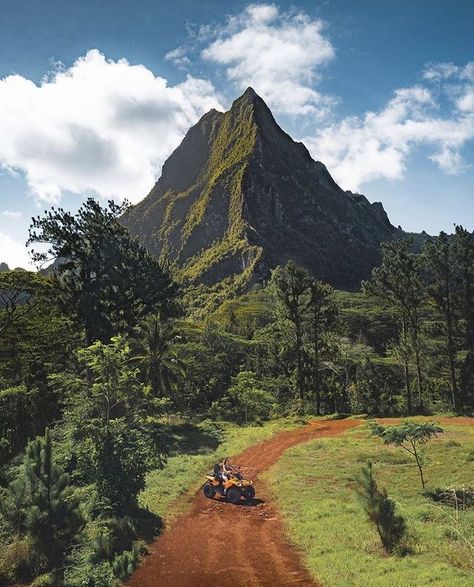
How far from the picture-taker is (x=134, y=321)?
42781 millimetres

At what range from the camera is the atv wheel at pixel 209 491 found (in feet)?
68.1

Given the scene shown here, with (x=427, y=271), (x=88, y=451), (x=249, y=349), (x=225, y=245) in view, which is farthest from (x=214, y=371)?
(x=225, y=245)

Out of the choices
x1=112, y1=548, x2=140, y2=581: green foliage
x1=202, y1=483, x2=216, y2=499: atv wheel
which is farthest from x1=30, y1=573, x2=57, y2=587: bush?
x1=202, y1=483, x2=216, y2=499: atv wheel

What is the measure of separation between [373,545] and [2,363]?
22.6 m

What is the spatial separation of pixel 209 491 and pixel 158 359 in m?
21.9

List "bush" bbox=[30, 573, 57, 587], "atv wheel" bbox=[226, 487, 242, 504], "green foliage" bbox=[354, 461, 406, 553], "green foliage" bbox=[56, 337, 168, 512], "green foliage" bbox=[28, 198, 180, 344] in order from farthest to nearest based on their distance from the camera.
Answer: "green foliage" bbox=[28, 198, 180, 344], "atv wheel" bbox=[226, 487, 242, 504], "green foliage" bbox=[56, 337, 168, 512], "green foliage" bbox=[354, 461, 406, 553], "bush" bbox=[30, 573, 57, 587]

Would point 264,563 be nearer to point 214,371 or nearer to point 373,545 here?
point 373,545

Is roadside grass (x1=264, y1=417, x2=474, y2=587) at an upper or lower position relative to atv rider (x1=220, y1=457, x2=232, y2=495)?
lower

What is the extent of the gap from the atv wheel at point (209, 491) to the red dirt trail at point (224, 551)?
0.86 feet

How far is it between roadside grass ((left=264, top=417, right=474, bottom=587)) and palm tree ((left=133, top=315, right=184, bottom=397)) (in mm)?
15789

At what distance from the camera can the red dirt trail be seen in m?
12.9

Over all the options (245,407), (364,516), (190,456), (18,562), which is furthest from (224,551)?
(245,407)

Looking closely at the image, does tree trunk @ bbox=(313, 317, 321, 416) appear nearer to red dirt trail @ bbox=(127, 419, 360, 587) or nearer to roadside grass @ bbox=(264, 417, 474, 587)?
roadside grass @ bbox=(264, 417, 474, 587)

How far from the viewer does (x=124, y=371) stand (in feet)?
68.3
